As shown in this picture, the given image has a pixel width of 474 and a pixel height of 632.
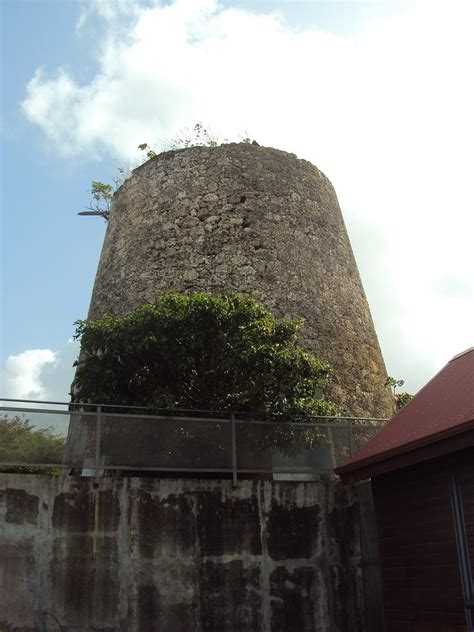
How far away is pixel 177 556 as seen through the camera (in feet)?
30.1

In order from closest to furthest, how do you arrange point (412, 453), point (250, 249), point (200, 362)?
point (412, 453), point (200, 362), point (250, 249)

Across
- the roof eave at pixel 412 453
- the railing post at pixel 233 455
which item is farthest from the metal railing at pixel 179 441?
the roof eave at pixel 412 453

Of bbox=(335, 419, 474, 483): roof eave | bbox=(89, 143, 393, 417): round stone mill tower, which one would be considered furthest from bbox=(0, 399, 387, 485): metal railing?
bbox=(89, 143, 393, 417): round stone mill tower

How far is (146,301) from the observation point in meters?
14.6

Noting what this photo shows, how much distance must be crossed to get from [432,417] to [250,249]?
6889mm

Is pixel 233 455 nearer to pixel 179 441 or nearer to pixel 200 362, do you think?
pixel 179 441

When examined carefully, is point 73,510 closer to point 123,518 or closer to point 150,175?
point 123,518

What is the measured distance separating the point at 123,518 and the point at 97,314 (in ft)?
23.7

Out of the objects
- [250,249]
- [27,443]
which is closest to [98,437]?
[27,443]

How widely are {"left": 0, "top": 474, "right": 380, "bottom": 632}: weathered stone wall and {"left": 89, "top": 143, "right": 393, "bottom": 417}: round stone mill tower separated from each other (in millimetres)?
4494

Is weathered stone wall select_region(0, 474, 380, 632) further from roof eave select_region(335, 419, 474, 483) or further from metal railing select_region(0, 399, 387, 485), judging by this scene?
roof eave select_region(335, 419, 474, 483)

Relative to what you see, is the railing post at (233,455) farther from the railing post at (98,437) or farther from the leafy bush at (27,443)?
the leafy bush at (27,443)

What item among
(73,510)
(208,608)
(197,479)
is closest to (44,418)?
(73,510)

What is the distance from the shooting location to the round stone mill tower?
14.6 metres
